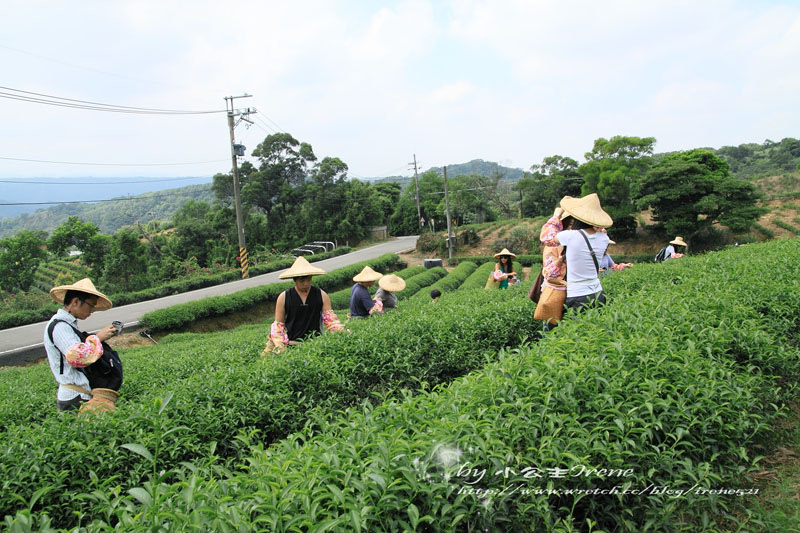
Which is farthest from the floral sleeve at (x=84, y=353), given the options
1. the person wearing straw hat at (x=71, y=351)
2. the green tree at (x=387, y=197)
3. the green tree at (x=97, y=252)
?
the green tree at (x=387, y=197)

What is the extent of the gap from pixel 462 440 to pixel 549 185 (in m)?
44.3

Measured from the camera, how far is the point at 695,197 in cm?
2538

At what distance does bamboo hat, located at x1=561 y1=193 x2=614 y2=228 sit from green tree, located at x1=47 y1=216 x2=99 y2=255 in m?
34.7

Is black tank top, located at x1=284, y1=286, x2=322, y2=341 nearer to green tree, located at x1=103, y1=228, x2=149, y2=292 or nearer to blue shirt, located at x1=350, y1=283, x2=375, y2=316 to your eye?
blue shirt, located at x1=350, y1=283, x2=375, y2=316

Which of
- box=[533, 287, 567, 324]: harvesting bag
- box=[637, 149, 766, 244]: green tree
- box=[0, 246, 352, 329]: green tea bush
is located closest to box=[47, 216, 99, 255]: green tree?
box=[0, 246, 352, 329]: green tea bush

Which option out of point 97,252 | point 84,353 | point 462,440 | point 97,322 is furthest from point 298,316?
point 97,252

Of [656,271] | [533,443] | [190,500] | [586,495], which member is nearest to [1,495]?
[190,500]

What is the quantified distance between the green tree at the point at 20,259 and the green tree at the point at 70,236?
979mm

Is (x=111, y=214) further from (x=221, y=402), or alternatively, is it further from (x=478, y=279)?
(x=221, y=402)

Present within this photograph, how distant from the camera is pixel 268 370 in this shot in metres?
3.56

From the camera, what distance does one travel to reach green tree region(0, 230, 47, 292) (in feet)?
97.3

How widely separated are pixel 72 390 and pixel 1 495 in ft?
5.07

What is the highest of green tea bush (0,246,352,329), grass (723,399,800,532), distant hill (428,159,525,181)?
distant hill (428,159,525,181)

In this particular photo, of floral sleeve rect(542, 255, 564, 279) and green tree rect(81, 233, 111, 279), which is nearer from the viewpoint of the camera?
floral sleeve rect(542, 255, 564, 279)
